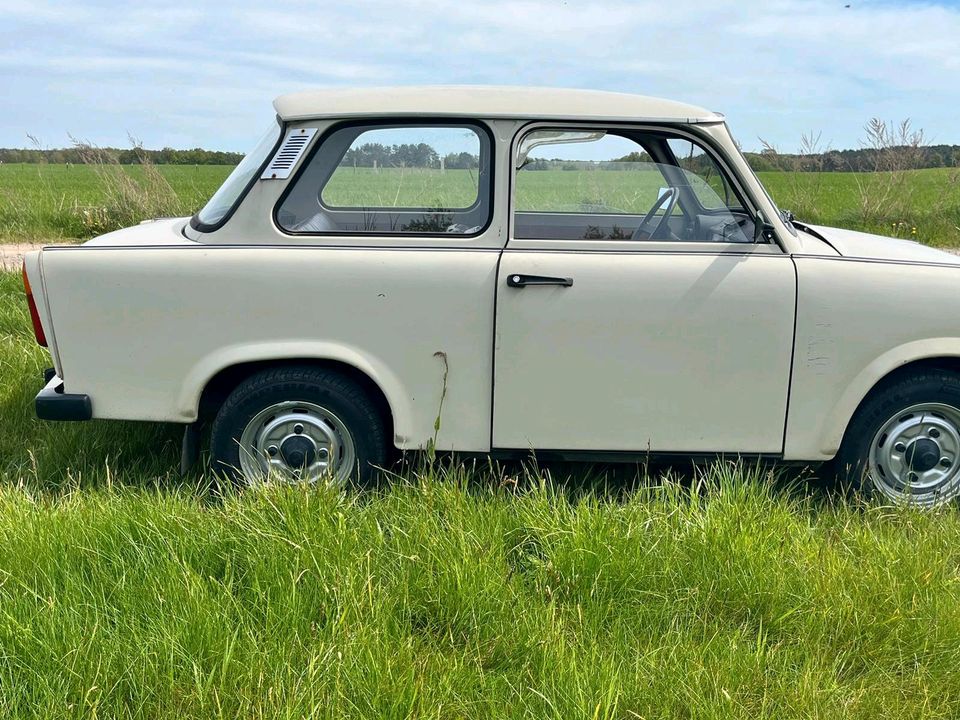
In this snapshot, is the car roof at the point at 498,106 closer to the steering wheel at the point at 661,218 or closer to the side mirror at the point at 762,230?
the steering wheel at the point at 661,218

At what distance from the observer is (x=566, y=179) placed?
11.4 ft

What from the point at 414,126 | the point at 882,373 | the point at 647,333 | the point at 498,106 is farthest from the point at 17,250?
the point at 882,373

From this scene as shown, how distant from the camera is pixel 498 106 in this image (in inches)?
125

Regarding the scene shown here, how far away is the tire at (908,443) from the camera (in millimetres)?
3217

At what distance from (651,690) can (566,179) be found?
218 centimetres

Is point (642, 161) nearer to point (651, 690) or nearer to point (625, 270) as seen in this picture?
point (625, 270)

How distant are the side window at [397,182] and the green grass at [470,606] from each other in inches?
42.4

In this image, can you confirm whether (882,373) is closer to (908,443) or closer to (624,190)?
(908,443)

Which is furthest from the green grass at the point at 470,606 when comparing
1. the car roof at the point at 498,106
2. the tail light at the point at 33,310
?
the car roof at the point at 498,106

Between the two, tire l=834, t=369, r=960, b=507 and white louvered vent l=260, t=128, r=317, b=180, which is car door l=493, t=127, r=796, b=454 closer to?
tire l=834, t=369, r=960, b=507

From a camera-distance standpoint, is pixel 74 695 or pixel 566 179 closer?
pixel 74 695

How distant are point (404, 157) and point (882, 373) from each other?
7.07 feet

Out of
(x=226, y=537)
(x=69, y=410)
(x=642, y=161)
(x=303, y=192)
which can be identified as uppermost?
(x=642, y=161)

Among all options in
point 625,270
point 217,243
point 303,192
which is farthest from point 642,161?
point 217,243
